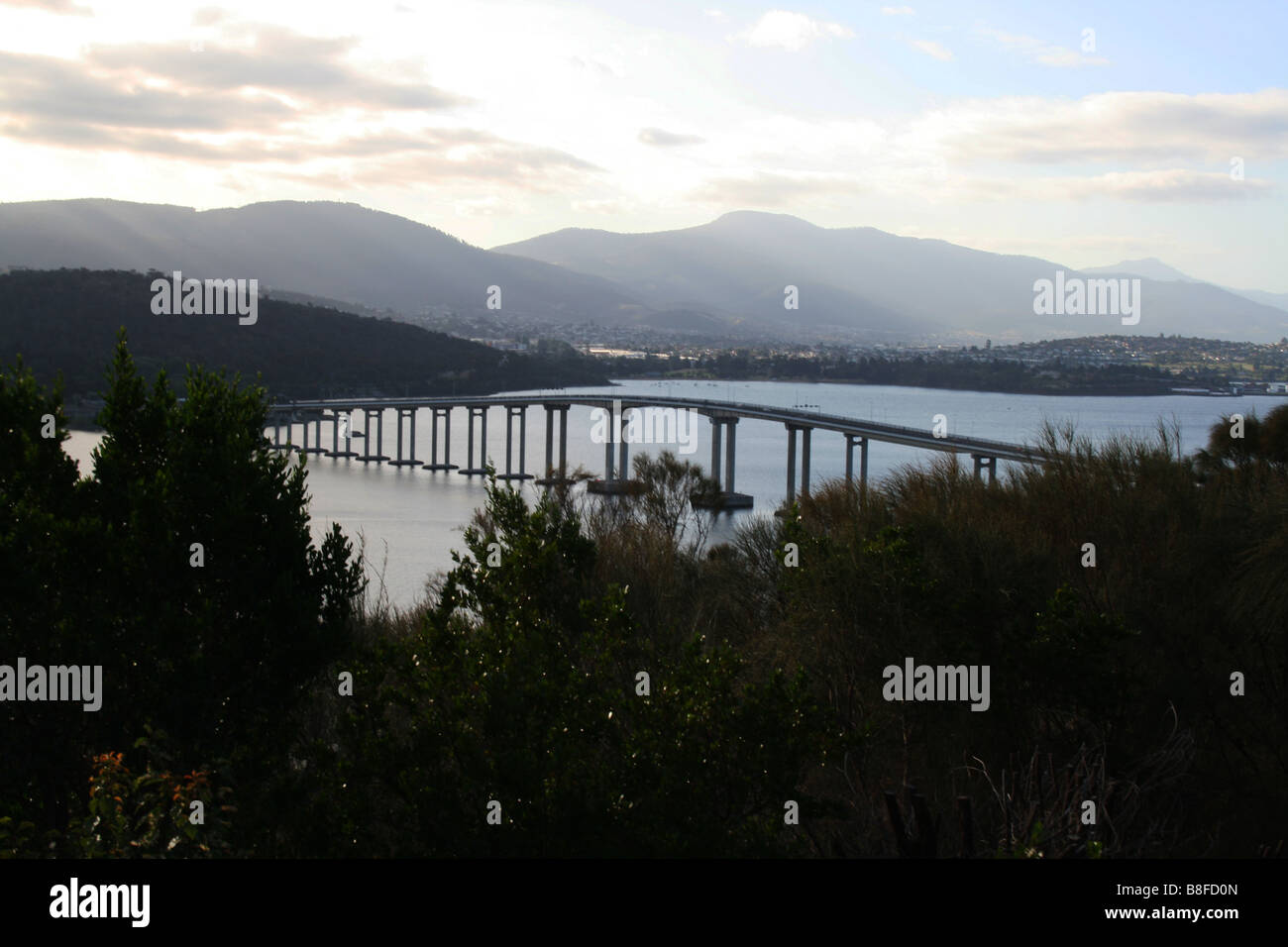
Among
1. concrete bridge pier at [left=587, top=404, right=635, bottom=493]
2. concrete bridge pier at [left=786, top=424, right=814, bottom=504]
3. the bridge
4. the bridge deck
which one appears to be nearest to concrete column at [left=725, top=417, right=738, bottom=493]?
the bridge

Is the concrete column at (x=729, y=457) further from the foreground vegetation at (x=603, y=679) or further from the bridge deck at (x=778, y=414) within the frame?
the foreground vegetation at (x=603, y=679)

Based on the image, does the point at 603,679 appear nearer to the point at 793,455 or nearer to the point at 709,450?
the point at 793,455

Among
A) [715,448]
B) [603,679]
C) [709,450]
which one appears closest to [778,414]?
[715,448]

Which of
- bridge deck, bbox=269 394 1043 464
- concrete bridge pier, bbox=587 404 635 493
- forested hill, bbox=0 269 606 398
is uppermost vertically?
forested hill, bbox=0 269 606 398

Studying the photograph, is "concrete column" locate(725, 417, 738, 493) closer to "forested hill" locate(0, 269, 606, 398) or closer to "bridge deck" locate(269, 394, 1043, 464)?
"bridge deck" locate(269, 394, 1043, 464)

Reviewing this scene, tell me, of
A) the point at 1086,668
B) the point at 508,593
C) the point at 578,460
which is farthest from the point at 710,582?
the point at 578,460
